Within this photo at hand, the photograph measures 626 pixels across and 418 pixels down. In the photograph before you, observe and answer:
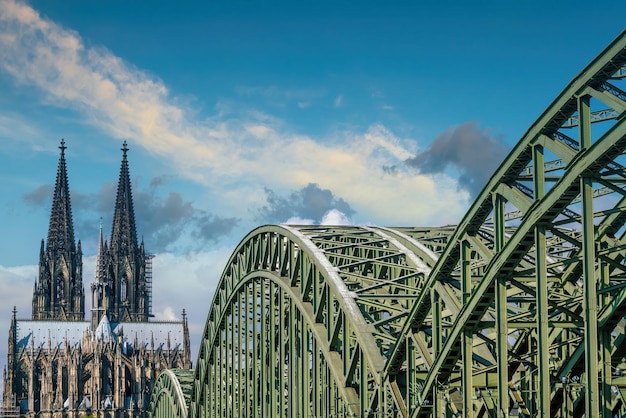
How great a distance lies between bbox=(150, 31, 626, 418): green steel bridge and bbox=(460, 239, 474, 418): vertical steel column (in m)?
0.04

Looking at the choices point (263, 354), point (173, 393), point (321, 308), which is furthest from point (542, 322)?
point (173, 393)

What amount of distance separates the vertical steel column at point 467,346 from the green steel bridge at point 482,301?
1.4 inches

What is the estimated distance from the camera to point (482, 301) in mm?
26922

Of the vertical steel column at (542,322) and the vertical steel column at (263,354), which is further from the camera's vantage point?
the vertical steel column at (263,354)

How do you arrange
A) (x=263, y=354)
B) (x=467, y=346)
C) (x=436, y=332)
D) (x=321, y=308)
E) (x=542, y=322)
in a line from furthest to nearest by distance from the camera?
1. (x=263, y=354)
2. (x=321, y=308)
3. (x=436, y=332)
4. (x=467, y=346)
5. (x=542, y=322)

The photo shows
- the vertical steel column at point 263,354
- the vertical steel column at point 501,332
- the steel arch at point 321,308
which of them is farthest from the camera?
the vertical steel column at point 263,354

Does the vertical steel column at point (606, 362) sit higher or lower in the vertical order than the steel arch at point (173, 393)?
higher

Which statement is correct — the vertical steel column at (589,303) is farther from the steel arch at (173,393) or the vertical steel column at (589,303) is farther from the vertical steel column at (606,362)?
the steel arch at (173,393)

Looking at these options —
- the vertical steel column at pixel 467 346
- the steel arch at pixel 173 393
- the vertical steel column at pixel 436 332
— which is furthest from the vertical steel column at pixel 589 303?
the steel arch at pixel 173 393

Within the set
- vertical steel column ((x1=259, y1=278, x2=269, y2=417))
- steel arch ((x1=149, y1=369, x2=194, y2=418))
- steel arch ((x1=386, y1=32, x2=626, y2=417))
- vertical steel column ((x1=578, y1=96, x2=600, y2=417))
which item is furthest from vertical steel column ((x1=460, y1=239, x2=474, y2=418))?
steel arch ((x1=149, y1=369, x2=194, y2=418))

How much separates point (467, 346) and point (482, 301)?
1.63 metres

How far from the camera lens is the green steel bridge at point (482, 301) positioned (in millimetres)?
23000

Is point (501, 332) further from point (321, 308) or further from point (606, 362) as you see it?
point (321, 308)

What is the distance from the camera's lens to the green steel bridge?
2300cm
